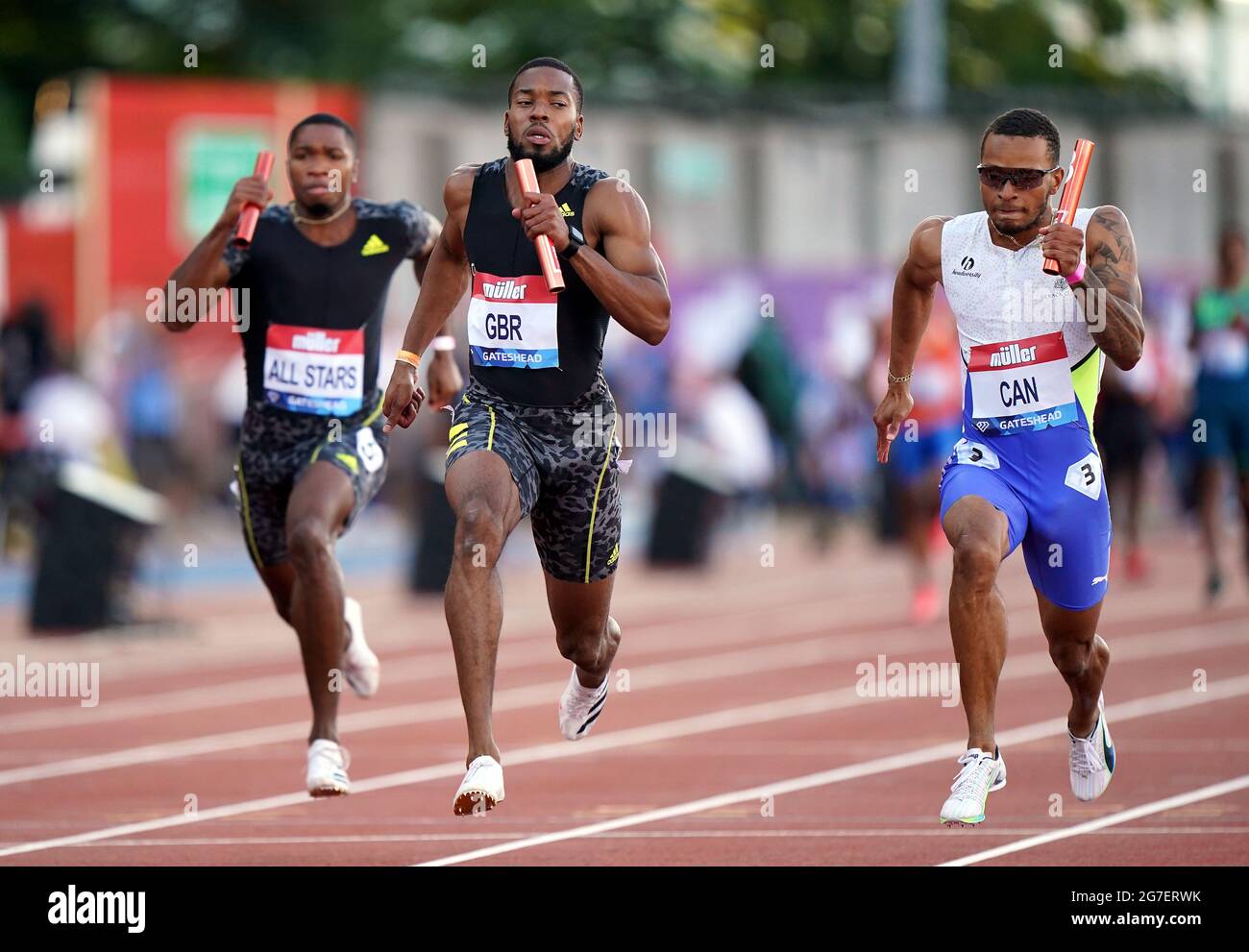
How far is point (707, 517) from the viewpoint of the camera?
2130 centimetres

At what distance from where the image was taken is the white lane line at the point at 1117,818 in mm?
7762

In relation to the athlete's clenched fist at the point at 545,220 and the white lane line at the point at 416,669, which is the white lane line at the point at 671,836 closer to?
the athlete's clenched fist at the point at 545,220

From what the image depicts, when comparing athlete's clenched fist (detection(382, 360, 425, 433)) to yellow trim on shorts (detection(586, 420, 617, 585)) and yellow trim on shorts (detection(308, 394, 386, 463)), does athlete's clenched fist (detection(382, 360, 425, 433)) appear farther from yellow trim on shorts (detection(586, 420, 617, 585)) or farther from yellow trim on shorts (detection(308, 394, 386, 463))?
yellow trim on shorts (detection(308, 394, 386, 463))

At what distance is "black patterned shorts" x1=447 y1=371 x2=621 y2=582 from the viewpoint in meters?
7.69

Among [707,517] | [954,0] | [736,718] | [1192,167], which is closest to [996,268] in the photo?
[736,718]

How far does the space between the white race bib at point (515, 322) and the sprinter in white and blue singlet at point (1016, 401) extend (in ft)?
4.28

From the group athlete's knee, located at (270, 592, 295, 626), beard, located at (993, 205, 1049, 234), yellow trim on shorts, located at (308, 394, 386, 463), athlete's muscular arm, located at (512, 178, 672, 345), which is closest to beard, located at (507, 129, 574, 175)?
athlete's muscular arm, located at (512, 178, 672, 345)

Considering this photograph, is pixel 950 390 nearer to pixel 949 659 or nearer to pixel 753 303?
pixel 949 659

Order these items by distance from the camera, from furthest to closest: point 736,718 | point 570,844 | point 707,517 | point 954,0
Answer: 1. point 954,0
2. point 707,517
3. point 736,718
4. point 570,844

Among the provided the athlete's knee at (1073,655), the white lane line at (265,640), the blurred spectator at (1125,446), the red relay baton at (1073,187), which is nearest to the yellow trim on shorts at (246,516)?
the athlete's knee at (1073,655)

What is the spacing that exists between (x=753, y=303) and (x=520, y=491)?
2166cm

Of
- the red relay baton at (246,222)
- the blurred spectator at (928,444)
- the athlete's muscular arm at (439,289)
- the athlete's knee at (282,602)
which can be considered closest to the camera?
the athlete's muscular arm at (439,289)

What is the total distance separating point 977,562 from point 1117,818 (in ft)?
6.02

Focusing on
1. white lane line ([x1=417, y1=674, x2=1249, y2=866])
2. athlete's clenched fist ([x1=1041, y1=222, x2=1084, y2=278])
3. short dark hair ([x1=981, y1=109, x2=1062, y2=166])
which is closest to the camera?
athlete's clenched fist ([x1=1041, y1=222, x2=1084, y2=278])
